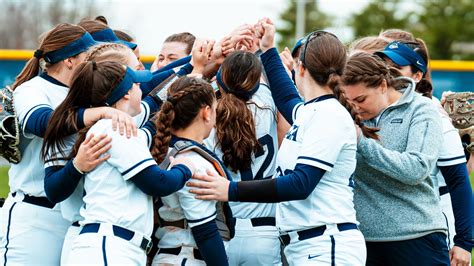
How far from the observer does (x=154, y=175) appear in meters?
3.30

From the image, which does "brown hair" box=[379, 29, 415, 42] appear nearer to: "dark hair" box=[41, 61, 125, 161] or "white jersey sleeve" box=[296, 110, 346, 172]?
"white jersey sleeve" box=[296, 110, 346, 172]

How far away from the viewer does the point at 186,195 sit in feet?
11.4

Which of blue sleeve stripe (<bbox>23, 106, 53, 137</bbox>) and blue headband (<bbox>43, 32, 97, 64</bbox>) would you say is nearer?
blue sleeve stripe (<bbox>23, 106, 53, 137</bbox>)

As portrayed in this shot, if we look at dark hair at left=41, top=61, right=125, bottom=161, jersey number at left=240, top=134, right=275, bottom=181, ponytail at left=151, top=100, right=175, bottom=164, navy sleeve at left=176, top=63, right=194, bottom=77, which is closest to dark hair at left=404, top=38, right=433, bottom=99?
jersey number at left=240, top=134, right=275, bottom=181

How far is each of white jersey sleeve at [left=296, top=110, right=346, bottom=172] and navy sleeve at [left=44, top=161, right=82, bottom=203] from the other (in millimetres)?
933

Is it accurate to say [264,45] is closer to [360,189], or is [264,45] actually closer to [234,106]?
[234,106]

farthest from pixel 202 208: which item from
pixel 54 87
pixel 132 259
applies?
pixel 54 87

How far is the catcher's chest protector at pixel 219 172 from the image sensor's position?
11.6 ft

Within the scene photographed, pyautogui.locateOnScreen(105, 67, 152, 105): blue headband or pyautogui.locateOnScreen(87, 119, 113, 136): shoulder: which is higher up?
pyautogui.locateOnScreen(105, 67, 152, 105): blue headband

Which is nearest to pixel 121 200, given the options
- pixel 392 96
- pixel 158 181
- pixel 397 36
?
pixel 158 181

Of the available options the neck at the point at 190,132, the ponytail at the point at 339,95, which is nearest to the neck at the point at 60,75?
the neck at the point at 190,132

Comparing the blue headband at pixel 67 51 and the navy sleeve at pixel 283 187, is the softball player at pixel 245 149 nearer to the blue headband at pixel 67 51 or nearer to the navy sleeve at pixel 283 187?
the navy sleeve at pixel 283 187

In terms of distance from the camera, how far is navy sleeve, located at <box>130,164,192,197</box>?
3305 mm

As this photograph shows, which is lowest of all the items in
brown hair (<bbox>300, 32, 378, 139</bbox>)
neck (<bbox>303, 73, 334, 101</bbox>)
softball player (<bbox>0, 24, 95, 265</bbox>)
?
softball player (<bbox>0, 24, 95, 265</bbox>)
